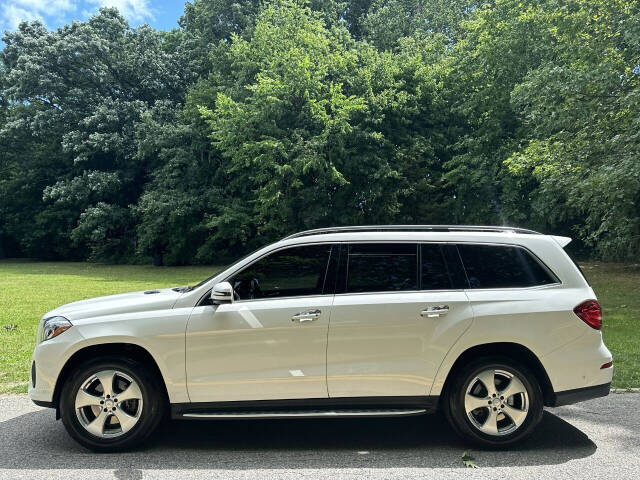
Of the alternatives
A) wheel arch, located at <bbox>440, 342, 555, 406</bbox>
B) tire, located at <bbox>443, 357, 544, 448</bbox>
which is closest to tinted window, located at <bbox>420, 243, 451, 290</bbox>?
wheel arch, located at <bbox>440, 342, 555, 406</bbox>

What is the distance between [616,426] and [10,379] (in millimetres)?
6845

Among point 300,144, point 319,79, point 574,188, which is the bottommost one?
point 574,188

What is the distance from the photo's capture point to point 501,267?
486 cm

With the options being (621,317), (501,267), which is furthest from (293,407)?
(621,317)

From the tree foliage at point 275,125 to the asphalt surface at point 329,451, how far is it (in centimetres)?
1755

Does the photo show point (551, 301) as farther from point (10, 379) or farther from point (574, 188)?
point (574, 188)

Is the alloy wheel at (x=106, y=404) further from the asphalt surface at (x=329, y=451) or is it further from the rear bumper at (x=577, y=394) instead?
the rear bumper at (x=577, y=394)

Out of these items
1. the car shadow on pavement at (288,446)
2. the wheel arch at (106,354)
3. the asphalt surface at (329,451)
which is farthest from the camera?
the wheel arch at (106,354)

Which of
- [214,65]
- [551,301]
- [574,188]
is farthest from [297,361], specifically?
[214,65]

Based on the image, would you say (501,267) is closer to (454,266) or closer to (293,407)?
(454,266)

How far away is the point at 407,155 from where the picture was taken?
106ft

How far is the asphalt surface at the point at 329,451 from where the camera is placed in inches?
163

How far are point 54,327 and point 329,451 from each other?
2.52 meters

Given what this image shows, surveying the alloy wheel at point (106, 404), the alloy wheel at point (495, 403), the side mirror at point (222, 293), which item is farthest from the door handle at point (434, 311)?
the alloy wheel at point (106, 404)
